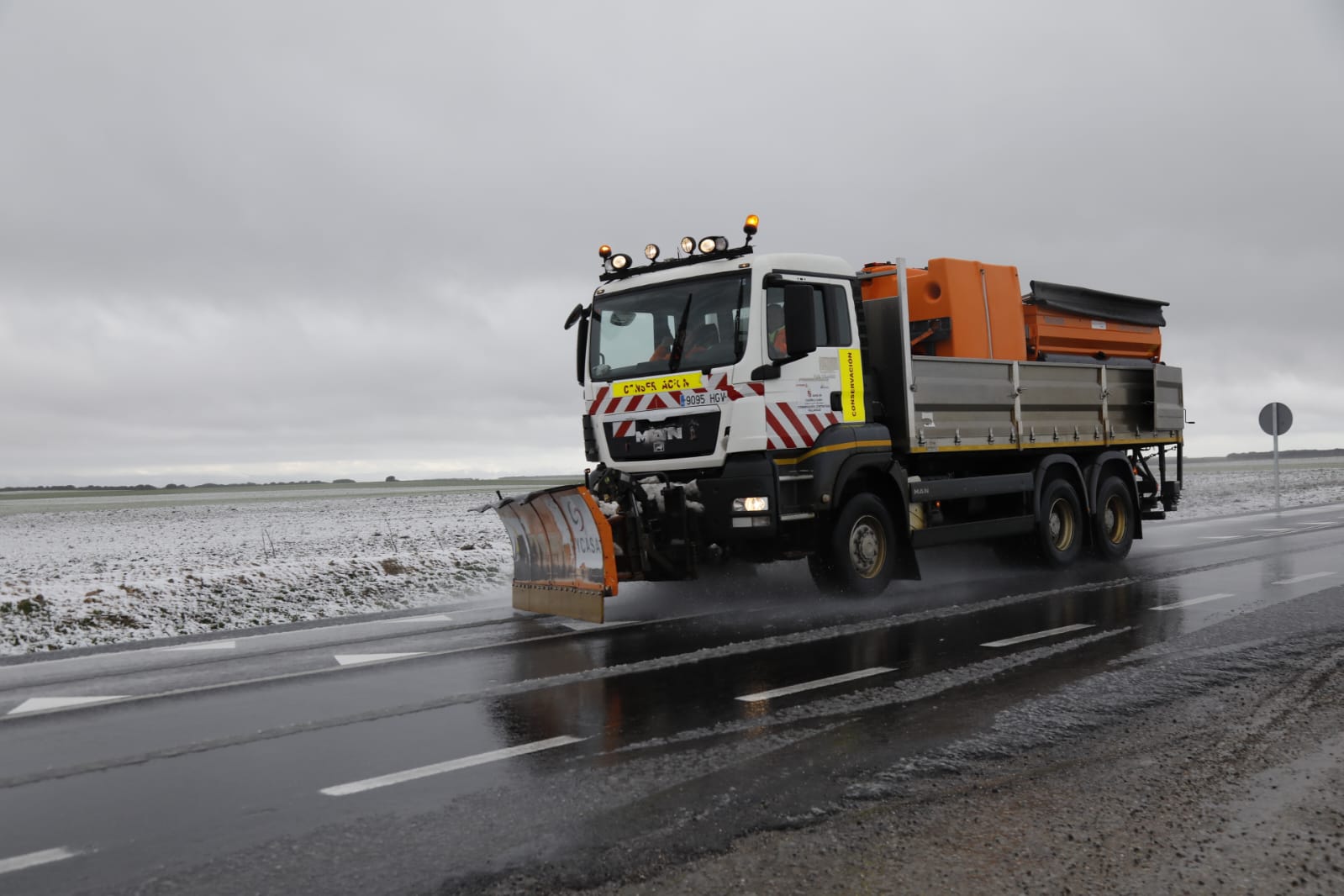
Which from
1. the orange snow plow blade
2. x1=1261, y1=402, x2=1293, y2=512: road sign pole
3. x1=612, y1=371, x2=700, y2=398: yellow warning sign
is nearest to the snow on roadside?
the orange snow plow blade

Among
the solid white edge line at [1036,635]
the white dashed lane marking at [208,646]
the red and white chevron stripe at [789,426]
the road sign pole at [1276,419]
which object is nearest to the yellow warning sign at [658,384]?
the red and white chevron stripe at [789,426]

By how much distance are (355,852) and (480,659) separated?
13.6 ft

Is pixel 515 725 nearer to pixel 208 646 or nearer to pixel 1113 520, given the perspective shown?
pixel 208 646

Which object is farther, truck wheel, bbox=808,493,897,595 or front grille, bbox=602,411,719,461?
truck wheel, bbox=808,493,897,595

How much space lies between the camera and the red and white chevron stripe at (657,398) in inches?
396

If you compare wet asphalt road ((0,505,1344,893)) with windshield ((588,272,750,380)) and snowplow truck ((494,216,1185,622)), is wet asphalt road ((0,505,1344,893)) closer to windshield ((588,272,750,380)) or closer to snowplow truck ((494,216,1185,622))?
snowplow truck ((494,216,1185,622))

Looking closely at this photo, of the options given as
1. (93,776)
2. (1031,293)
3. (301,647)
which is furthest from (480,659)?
(1031,293)

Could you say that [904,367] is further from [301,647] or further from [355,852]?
[355,852]

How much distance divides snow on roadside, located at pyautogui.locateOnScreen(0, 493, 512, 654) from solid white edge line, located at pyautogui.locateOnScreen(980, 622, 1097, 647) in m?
6.94

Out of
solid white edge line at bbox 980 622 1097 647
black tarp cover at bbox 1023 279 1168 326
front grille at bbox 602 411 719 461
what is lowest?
solid white edge line at bbox 980 622 1097 647

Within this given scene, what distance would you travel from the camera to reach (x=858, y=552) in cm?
1086

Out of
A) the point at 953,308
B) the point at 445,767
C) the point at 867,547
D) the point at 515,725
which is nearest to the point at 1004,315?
the point at 953,308

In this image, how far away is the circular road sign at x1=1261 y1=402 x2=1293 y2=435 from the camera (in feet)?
93.0

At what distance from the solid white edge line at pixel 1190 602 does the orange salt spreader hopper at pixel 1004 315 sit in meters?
3.40
